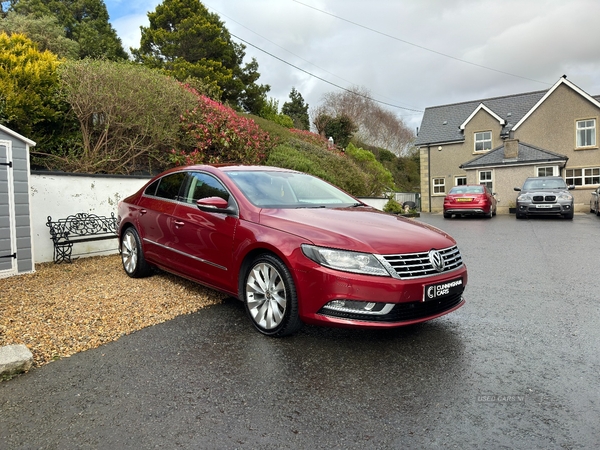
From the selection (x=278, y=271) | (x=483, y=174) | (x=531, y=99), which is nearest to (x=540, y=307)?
(x=278, y=271)

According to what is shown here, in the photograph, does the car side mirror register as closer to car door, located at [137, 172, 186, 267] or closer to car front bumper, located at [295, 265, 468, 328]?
car door, located at [137, 172, 186, 267]

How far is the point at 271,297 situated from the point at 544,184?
17.9 meters

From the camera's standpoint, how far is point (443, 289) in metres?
3.54

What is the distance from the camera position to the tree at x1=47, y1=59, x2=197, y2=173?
29.6ft

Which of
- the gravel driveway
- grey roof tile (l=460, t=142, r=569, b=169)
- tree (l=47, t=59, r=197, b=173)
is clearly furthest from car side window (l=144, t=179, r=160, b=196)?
grey roof tile (l=460, t=142, r=569, b=169)

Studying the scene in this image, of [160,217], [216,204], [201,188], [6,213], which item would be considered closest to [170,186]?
[160,217]

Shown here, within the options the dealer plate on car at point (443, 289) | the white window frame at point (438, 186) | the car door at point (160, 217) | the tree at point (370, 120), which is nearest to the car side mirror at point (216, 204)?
the car door at point (160, 217)

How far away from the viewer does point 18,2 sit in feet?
102

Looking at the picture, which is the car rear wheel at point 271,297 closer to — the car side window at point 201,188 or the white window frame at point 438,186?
the car side window at point 201,188

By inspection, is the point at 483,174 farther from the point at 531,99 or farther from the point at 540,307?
the point at 540,307

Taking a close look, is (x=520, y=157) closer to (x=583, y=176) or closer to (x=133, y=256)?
(x=583, y=176)

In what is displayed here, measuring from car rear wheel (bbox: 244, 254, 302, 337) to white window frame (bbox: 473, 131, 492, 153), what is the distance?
30.3 m

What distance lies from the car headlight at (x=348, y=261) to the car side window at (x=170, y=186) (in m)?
2.43

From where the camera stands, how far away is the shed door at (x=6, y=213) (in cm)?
595
